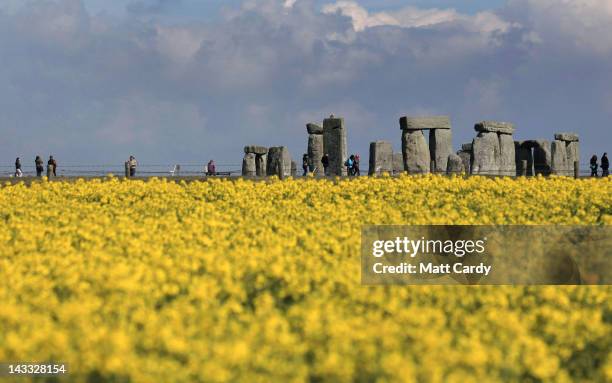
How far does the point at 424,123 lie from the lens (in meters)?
36.2

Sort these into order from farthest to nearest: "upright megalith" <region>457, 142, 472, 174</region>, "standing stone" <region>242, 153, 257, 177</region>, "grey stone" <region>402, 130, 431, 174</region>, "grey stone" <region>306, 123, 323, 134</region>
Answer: "upright megalith" <region>457, 142, 472, 174</region> → "grey stone" <region>306, 123, 323, 134</region> → "standing stone" <region>242, 153, 257, 177</region> → "grey stone" <region>402, 130, 431, 174</region>

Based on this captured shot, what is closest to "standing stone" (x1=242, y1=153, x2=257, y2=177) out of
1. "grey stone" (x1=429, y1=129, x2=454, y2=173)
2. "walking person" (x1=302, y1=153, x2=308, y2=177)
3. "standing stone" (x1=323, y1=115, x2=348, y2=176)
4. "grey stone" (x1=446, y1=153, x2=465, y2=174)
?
"walking person" (x1=302, y1=153, x2=308, y2=177)

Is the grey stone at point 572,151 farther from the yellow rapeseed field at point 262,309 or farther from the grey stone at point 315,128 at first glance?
the yellow rapeseed field at point 262,309

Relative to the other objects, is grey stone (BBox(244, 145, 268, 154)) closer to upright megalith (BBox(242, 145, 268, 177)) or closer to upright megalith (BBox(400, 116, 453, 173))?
upright megalith (BBox(242, 145, 268, 177))

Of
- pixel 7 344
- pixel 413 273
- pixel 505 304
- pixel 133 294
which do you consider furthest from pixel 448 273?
pixel 7 344

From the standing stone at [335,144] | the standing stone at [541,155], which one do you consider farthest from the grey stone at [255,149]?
the standing stone at [541,155]

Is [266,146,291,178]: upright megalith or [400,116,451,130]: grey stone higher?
[400,116,451,130]: grey stone

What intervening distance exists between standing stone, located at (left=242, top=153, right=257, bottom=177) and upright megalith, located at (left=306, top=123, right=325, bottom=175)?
2551 mm

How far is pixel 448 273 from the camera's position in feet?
40.3

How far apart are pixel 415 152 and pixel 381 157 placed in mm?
1469

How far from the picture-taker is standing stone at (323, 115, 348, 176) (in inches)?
1499

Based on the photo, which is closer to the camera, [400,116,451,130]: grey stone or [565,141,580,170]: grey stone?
[400,116,451,130]: grey stone

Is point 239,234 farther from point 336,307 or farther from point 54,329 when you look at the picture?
point 54,329

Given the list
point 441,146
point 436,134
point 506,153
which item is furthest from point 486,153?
point 436,134
